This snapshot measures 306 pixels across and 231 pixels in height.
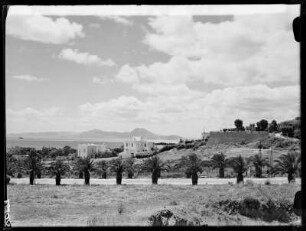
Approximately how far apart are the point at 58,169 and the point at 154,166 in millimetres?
3160

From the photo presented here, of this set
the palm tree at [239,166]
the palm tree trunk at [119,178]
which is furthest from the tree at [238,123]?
the palm tree trunk at [119,178]

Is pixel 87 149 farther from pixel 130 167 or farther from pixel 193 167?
pixel 193 167

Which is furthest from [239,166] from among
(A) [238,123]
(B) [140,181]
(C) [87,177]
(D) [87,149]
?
(D) [87,149]

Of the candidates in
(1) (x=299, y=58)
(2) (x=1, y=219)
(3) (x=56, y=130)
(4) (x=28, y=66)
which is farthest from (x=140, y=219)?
(4) (x=28, y=66)

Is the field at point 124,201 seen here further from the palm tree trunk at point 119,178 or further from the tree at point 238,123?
the tree at point 238,123

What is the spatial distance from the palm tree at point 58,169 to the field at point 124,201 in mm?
320

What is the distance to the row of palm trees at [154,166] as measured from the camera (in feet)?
36.0

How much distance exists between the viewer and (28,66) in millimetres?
15156

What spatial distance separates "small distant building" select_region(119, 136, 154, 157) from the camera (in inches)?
587

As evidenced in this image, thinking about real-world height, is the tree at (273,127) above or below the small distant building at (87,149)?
above

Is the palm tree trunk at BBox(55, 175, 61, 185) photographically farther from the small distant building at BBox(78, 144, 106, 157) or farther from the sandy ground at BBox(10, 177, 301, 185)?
the small distant building at BBox(78, 144, 106, 157)

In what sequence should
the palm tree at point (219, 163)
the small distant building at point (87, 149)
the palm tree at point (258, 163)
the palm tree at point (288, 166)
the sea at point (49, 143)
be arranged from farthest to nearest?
the small distant building at point (87, 149) → the sea at point (49, 143) → the palm tree at point (219, 163) → the palm tree at point (258, 163) → the palm tree at point (288, 166)

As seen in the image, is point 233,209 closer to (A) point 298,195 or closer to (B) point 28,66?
(A) point 298,195

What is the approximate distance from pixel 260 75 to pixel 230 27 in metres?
3.05
